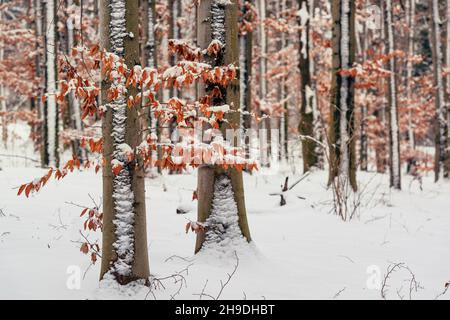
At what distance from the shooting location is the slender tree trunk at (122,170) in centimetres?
344

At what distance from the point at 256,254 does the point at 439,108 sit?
1260cm

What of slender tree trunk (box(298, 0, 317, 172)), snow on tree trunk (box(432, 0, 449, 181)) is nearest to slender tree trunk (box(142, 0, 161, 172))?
slender tree trunk (box(298, 0, 317, 172))

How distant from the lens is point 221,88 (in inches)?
179

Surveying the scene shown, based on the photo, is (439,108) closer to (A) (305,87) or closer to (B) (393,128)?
(B) (393,128)

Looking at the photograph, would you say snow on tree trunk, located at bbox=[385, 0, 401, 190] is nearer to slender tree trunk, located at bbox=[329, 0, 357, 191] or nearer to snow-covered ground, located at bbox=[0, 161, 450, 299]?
slender tree trunk, located at bbox=[329, 0, 357, 191]

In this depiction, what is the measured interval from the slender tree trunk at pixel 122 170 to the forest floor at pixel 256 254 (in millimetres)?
214

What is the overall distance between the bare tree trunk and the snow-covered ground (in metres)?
7.63

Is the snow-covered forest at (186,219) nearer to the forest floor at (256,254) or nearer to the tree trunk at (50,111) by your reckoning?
the forest floor at (256,254)

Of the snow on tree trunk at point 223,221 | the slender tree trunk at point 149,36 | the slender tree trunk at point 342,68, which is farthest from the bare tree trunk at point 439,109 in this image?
the snow on tree trunk at point 223,221

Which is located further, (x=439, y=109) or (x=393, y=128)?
(x=439, y=109)

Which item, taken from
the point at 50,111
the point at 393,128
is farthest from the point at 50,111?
the point at 393,128

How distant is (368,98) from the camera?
1825 cm

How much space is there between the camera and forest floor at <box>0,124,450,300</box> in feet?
12.0
